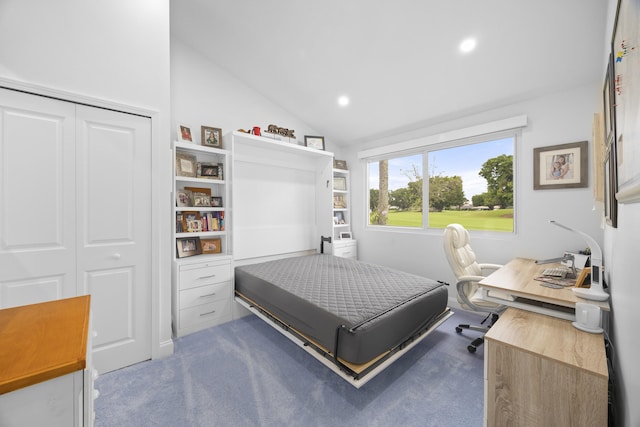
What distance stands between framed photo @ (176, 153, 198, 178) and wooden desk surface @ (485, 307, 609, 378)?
314 cm

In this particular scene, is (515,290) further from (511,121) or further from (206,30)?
(206,30)

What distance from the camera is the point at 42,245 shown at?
187 centimetres

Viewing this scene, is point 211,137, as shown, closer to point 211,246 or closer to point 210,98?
point 210,98

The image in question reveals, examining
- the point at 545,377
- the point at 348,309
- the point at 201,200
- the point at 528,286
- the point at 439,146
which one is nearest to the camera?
the point at 545,377

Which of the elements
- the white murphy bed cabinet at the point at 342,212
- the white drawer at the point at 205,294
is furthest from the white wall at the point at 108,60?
the white murphy bed cabinet at the point at 342,212

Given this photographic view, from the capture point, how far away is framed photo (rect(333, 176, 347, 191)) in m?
4.58

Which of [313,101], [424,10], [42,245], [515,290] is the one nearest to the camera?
[515,290]

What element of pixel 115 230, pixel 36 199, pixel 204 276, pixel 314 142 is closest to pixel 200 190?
pixel 204 276

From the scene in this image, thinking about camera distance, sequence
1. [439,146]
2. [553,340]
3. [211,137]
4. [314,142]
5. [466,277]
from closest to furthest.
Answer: [553,340] < [466,277] < [211,137] < [439,146] < [314,142]

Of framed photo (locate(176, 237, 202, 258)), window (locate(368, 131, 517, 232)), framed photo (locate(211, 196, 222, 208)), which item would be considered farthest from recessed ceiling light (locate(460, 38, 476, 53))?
framed photo (locate(176, 237, 202, 258))

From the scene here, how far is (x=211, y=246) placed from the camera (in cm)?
316

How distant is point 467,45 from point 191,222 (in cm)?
344

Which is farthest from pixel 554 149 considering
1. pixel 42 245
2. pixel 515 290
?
pixel 42 245

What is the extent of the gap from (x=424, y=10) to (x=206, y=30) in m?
2.35
